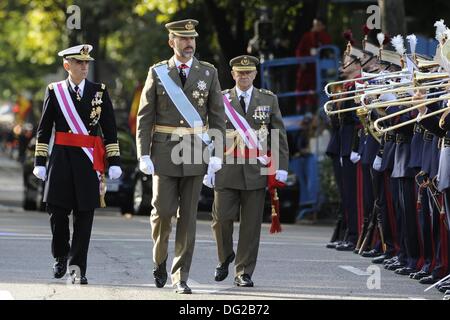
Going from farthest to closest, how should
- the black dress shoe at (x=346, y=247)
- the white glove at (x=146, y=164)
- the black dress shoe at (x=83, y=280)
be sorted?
1. the black dress shoe at (x=346, y=247)
2. the black dress shoe at (x=83, y=280)
3. the white glove at (x=146, y=164)

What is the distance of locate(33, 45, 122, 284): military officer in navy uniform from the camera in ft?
39.2

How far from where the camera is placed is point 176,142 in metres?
11.6

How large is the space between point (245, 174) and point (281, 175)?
1.04 feet

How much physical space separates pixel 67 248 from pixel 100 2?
2343 centimetres

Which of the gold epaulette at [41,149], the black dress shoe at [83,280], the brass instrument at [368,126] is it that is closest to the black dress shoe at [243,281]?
the black dress shoe at [83,280]

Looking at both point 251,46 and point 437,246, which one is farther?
point 251,46

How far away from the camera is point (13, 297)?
10.9m

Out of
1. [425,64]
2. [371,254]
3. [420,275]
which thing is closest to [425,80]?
[425,64]

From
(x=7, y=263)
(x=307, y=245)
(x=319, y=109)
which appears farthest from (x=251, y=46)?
(x=7, y=263)

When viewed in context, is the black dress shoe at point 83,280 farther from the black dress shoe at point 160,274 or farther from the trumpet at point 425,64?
the trumpet at point 425,64

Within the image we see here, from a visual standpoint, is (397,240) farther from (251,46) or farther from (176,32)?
(251,46)

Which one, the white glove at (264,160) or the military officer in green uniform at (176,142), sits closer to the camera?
the military officer in green uniform at (176,142)

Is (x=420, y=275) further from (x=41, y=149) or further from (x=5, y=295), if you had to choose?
(x=5, y=295)

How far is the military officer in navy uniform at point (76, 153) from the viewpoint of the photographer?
11.9m
